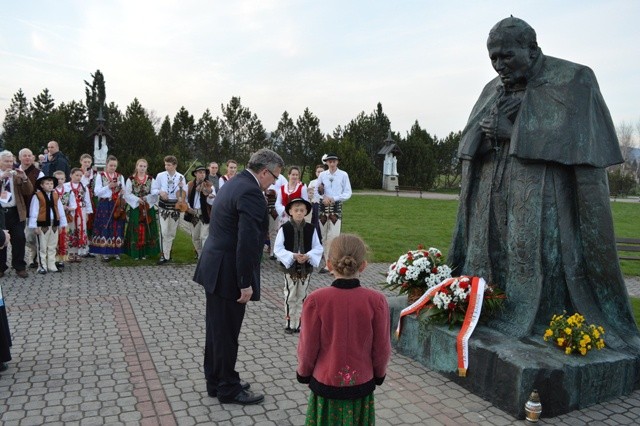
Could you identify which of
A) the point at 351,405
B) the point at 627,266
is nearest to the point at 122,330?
the point at 351,405

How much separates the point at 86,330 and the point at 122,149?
88.0 feet

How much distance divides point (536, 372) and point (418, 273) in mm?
1672

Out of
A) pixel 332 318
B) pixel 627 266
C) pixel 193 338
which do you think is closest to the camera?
pixel 332 318

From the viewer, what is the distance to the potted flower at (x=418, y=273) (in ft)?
17.9

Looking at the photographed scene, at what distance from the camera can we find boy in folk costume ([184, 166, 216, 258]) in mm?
10445

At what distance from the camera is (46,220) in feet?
30.2

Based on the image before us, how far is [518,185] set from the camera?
15.9 ft

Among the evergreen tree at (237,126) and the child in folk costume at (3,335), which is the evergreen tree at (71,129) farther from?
the child in folk costume at (3,335)

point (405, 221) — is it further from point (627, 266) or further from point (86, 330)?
point (86, 330)

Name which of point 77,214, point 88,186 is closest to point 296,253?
point 77,214

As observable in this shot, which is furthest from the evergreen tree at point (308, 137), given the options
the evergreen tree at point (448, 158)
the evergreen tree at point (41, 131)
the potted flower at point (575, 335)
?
the potted flower at point (575, 335)

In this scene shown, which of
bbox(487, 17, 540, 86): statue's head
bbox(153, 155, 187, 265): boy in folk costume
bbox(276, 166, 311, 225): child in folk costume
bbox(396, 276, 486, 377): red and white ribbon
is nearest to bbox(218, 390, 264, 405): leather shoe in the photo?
bbox(396, 276, 486, 377): red and white ribbon

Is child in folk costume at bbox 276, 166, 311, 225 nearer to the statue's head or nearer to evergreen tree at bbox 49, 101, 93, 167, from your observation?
the statue's head

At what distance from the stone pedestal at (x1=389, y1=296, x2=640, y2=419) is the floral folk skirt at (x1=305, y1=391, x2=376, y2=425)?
1662 millimetres
